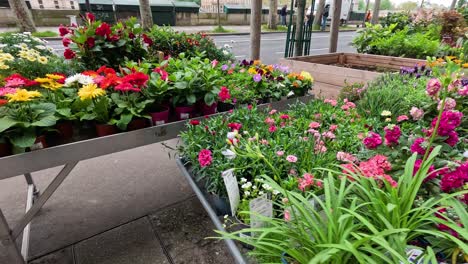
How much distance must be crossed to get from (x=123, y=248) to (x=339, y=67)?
312 cm

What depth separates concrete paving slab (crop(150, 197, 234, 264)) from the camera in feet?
6.00

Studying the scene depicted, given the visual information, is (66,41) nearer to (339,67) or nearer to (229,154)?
(229,154)

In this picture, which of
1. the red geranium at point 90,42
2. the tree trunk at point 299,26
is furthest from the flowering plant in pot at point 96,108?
the tree trunk at point 299,26

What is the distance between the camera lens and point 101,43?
2.75 metres

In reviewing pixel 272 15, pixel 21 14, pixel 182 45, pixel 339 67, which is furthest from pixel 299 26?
pixel 272 15

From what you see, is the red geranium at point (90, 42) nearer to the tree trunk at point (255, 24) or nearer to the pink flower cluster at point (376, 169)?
the tree trunk at point (255, 24)

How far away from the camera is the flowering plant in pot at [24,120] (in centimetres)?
129

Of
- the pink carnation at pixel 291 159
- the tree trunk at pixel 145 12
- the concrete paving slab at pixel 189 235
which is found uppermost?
the tree trunk at pixel 145 12

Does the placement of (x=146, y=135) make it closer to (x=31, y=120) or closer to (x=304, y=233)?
(x=31, y=120)

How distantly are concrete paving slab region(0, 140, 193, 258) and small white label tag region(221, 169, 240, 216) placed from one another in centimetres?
134

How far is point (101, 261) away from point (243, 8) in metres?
22.5

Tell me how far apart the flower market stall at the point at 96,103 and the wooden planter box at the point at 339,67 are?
102 centimetres

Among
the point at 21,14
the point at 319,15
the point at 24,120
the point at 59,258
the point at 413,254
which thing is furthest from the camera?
the point at 319,15

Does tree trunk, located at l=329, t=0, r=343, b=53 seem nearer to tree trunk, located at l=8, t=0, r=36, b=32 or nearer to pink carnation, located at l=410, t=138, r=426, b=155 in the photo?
pink carnation, located at l=410, t=138, r=426, b=155
